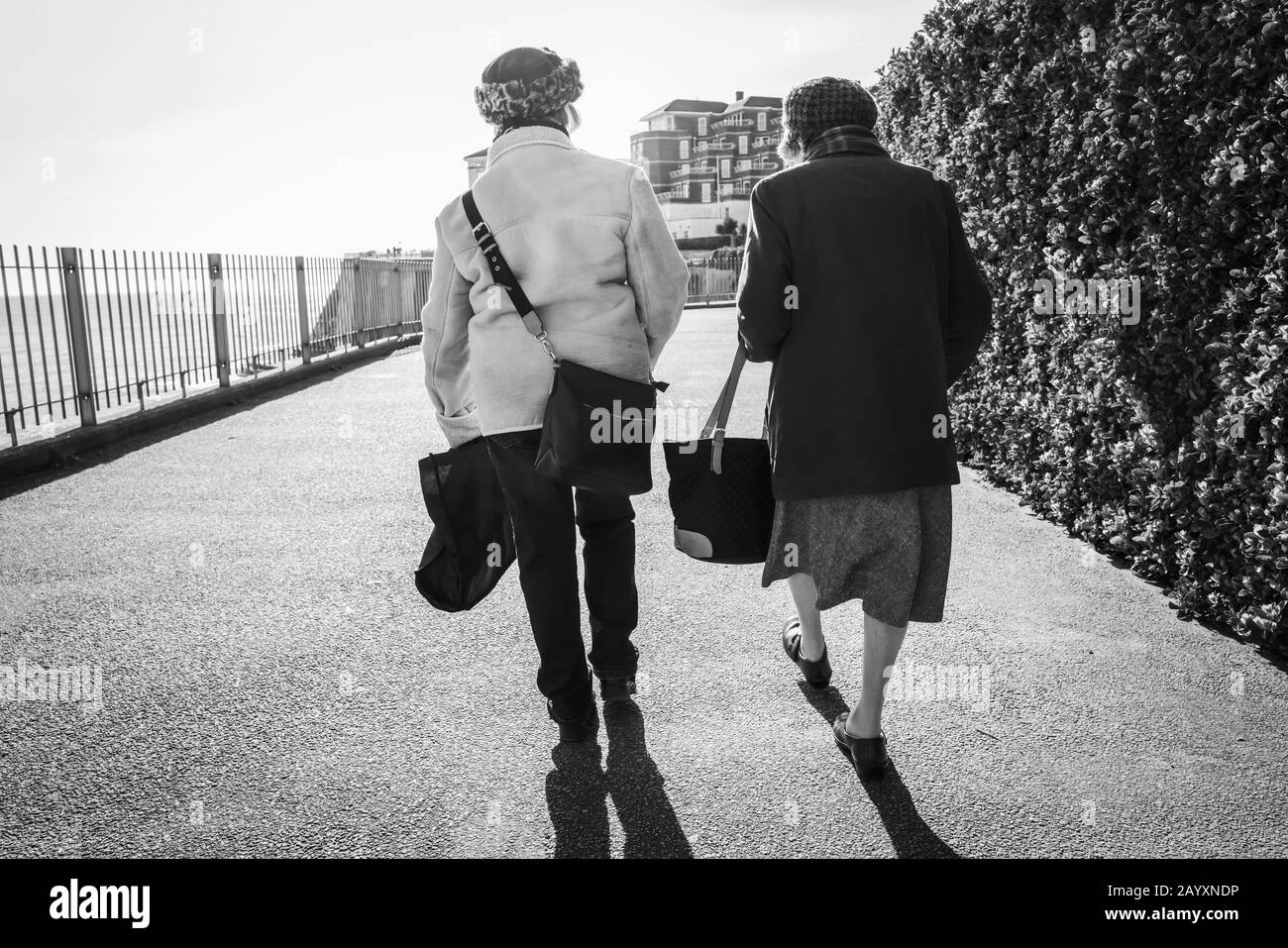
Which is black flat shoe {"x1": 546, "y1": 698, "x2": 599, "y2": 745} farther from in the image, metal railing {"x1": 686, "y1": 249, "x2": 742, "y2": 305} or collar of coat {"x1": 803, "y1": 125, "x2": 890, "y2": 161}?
metal railing {"x1": 686, "y1": 249, "x2": 742, "y2": 305}

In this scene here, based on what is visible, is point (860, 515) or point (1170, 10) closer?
point (860, 515)

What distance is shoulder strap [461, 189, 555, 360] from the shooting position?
2871mm

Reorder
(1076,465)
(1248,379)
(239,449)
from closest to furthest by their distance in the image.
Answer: (1248,379)
(1076,465)
(239,449)

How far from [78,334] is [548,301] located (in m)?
7.70

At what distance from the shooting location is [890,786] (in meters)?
2.89

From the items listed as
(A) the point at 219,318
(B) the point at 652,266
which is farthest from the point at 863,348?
(A) the point at 219,318

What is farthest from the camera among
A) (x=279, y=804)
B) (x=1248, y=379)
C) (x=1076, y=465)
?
(x=1076, y=465)

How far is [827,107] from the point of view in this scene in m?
2.87

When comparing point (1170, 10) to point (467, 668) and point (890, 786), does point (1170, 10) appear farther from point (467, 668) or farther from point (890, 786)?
point (467, 668)

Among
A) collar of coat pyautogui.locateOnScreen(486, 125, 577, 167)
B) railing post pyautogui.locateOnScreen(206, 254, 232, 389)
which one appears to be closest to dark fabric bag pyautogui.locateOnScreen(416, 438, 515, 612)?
collar of coat pyautogui.locateOnScreen(486, 125, 577, 167)

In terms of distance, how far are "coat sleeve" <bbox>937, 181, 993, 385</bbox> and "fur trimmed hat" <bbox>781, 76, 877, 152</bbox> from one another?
32 centimetres
